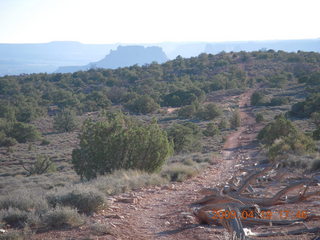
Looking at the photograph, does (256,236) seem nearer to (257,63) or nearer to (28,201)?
(28,201)

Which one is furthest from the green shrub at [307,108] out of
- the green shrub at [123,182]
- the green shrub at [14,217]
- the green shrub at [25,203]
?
the green shrub at [14,217]

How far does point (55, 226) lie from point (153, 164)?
22.5 feet

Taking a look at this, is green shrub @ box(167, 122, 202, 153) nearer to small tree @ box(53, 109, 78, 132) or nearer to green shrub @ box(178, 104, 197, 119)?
green shrub @ box(178, 104, 197, 119)

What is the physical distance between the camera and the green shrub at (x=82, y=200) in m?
6.33

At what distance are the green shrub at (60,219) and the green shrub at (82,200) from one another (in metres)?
0.64

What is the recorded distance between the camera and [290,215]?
575cm

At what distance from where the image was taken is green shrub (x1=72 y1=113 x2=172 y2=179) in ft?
39.5

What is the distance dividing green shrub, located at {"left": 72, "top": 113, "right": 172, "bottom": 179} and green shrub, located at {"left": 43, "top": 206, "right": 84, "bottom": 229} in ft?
20.4

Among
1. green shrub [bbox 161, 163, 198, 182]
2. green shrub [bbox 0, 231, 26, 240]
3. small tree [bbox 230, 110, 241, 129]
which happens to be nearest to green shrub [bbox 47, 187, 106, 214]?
green shrub [bbox 0, 231, 26, 240]

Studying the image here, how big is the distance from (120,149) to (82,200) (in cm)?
569

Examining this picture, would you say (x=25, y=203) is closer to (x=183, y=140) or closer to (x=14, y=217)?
(x=14, y=217)

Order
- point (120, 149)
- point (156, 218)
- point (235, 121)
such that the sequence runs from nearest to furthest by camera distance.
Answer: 1. point (156, 218)
2. point (120, 149)
3. point (235, 121)

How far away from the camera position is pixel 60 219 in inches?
218
